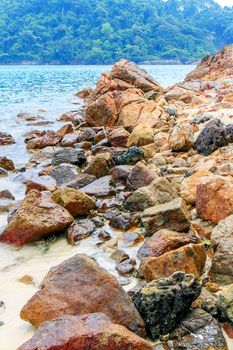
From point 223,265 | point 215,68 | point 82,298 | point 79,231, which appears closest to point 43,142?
point 79,231

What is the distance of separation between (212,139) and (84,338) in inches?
310

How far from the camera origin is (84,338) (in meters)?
3.27

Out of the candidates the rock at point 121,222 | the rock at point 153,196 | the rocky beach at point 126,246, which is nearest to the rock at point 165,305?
the rocky beach at point 126,246

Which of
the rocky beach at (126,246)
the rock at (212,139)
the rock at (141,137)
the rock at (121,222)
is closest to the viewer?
the rocky beach at (126,246)

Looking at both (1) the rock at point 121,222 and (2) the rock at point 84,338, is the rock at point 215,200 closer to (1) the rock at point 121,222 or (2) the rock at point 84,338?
(1) the rock at point 121,222

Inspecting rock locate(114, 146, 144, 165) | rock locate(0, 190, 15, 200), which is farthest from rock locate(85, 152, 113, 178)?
rock locate(0, 190, 15, 200)

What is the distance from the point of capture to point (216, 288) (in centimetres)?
471

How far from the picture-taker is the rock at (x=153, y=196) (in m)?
7.52

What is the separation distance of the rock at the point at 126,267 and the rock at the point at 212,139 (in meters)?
5.26

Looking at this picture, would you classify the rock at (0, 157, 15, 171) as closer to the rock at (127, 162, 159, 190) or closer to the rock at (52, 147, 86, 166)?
the rock at (52, 147, 86, 166)

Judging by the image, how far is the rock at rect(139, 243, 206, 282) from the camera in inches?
195

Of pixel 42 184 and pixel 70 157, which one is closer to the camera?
pixel 42 184

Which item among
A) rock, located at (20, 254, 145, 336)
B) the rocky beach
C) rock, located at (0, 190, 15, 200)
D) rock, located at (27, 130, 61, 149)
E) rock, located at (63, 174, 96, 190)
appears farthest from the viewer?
rock, located at (27, 130, 61, 149)

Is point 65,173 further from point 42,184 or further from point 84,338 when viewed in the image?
point 84,338
